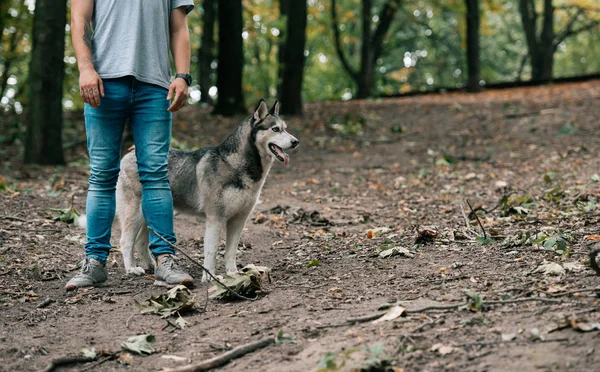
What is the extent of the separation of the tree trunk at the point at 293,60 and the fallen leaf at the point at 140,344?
13000 millimetres

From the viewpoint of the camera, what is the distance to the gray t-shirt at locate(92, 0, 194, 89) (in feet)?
16.5

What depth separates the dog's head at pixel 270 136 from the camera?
5684 mm

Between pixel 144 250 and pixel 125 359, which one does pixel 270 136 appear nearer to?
pixel 144 250

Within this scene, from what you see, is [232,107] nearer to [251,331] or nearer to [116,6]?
[116,6]

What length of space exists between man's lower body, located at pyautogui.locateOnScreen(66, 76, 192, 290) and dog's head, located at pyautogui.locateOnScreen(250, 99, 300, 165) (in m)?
0.80

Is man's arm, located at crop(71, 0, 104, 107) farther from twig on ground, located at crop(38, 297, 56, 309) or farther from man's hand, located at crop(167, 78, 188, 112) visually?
twig on ground, located at crop(38, 297, 56, 309)

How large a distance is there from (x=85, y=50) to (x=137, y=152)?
33.5 inches

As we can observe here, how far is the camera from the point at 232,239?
5.91m

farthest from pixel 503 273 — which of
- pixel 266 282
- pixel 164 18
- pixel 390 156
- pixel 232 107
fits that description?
pixel 232 107

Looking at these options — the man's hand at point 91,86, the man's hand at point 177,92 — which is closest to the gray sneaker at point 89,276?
the man's hand at point 91,86

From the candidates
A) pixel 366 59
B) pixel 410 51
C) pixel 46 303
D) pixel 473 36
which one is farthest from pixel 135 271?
pixel 410 51

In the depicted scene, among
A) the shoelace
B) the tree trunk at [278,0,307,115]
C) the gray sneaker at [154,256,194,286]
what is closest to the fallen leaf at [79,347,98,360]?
the gray sneaker at [154,256,194,286]

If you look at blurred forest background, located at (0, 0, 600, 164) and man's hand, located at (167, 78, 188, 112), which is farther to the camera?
blurred forest background, located at (0, 0, 600, 164)

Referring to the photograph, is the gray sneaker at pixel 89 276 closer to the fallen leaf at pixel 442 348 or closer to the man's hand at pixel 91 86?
the man's hand at pixel 91 86
